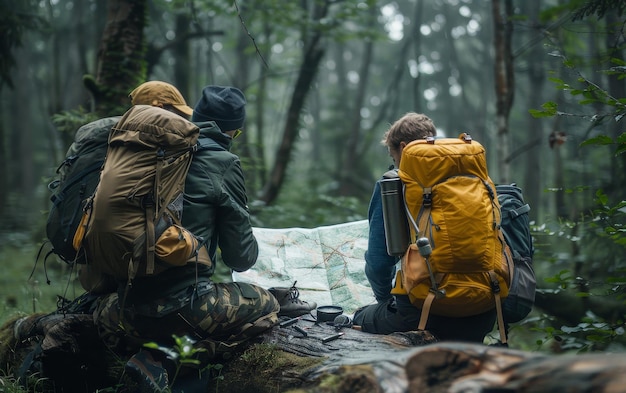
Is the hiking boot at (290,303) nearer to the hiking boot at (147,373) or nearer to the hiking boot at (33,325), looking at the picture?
the hiking boot at (147,373)

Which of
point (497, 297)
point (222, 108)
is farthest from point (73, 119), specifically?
point (497, 297)

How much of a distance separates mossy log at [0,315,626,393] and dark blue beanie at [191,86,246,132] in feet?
5.23

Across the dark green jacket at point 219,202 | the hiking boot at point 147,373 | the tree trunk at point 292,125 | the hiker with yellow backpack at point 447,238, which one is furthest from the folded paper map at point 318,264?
the tree trunk at point 292,125

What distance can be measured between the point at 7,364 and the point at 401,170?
3.62 meters

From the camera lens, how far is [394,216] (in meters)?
3.79

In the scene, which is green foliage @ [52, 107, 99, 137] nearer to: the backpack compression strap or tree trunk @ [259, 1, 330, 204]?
tree trunk @ [259, 1, 330, 204]

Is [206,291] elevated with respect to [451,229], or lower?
lower

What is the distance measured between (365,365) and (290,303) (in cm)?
207

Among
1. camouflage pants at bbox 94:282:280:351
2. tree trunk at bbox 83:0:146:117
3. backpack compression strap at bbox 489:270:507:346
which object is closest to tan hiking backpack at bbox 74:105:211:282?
camouflage pants at bbox 94:282:280:351

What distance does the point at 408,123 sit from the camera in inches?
168

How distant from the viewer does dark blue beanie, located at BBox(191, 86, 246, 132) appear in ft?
14.2

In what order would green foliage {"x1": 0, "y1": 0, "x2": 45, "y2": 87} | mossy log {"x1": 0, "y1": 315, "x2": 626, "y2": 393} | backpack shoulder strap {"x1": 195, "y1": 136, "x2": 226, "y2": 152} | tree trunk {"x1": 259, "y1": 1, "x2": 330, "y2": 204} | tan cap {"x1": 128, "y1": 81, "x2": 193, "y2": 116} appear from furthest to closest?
tree trunk {"x1": 259, "y1": 1, "x2": 330, "y2": 204}
green foliage {"x1": 0, "y1": 0, "x2": 45, "y2": 87}
tan cap {"x1": 128, "y1": 81, "x2": 193, "y2": 116}
backpack shoulder strap {"x1": 195, "y1": 136, "x2": 226, "y2": 152}
mossy log {"x1": 0, "y1": 315, "x2": 626, "y2": 393}

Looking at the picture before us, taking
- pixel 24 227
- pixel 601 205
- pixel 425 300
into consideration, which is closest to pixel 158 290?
pixel 425 300

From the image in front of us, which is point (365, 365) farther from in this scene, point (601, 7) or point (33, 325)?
point (601, 7)
